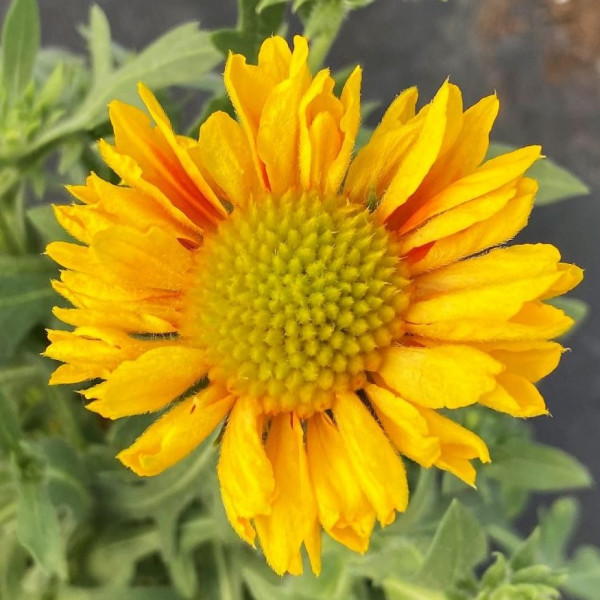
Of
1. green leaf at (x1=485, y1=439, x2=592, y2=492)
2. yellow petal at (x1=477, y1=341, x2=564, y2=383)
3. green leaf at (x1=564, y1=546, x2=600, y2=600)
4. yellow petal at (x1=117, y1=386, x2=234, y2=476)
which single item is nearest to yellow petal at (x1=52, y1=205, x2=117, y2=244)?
yellow petal at (x1=117, y1=386, x2=234, y2=476)

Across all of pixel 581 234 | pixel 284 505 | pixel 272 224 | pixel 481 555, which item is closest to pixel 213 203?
pixel 272 224

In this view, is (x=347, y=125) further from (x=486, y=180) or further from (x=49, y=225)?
(x=49, y=225)

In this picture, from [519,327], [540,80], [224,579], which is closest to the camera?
[519,327]

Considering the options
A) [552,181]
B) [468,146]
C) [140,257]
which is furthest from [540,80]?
[140,257]

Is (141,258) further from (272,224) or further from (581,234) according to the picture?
→ (581,234)

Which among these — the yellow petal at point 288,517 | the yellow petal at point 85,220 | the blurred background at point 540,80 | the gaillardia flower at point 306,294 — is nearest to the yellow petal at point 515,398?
the gaillardia flower at point 306,294

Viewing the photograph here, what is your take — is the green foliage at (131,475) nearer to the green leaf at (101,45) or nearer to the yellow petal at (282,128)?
the green leaf at (101,45)
